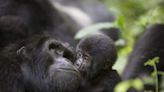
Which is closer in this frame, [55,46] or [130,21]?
[55,46]

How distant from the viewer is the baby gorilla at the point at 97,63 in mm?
1513

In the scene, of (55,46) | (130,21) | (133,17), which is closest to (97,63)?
(55,46)

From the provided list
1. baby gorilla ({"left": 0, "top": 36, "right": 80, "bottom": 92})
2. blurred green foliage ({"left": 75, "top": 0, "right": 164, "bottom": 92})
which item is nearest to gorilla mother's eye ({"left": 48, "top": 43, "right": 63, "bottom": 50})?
baby gorilla ({"left": 0, "top": 36, "right": 80, "bottom": 92})

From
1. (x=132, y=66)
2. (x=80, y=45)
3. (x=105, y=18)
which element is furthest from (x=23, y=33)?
(x=105, y=18)

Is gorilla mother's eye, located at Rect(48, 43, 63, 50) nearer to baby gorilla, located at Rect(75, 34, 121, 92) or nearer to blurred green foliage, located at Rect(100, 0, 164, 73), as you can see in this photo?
baby gorilla, located at Rect(75, 34, 121, 92)

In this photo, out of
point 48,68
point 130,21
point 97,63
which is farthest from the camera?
point 130,21

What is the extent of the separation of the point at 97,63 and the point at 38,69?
9.1 inches

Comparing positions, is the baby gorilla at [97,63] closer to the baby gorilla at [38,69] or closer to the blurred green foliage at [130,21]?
the baby gorilla at [38,69]

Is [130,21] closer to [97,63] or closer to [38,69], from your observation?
[97,63]

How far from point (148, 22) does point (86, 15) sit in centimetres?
98

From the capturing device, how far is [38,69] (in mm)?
1404

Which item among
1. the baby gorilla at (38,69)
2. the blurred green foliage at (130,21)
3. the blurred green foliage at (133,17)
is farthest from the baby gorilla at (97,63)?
the blurred green foliage at (133,17)

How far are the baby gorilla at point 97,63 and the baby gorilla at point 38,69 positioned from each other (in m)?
0.09

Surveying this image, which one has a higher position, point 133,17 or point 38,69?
point 133,17
